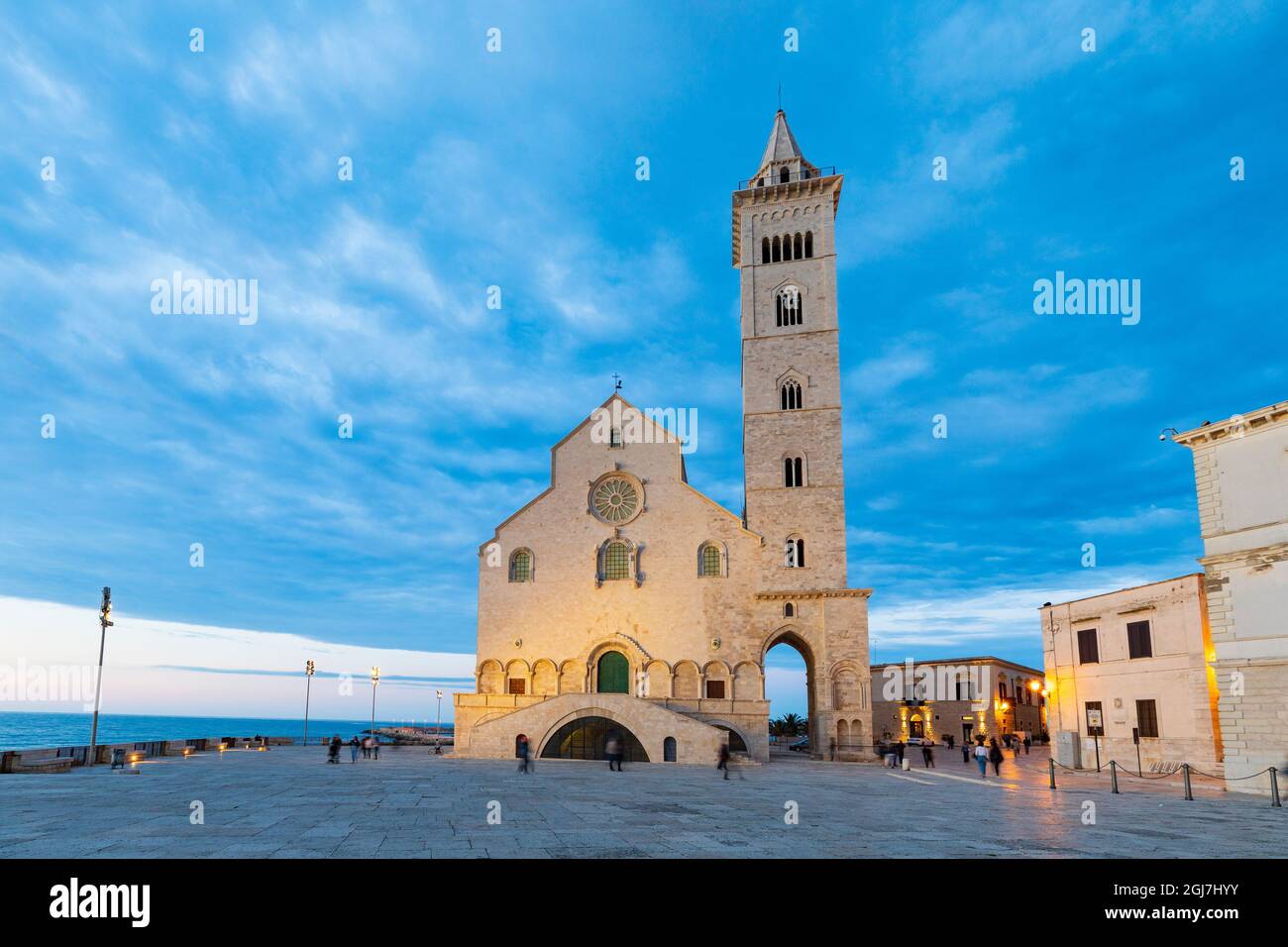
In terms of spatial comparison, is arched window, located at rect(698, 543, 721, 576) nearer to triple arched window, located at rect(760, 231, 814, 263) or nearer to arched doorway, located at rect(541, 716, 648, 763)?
arched doorway, located at rect(541, 716, 648, 763)

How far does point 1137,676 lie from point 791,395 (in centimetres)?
2117

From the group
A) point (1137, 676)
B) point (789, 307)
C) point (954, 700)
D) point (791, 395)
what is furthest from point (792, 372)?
point (954, 700)

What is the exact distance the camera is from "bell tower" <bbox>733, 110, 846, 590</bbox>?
4144 centimetres

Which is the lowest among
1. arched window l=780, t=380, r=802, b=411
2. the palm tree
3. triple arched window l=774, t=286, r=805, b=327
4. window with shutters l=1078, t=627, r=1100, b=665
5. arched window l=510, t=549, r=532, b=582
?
the palm tree

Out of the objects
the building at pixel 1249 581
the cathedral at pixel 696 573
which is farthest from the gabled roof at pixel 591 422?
the building at pixel 1249 581

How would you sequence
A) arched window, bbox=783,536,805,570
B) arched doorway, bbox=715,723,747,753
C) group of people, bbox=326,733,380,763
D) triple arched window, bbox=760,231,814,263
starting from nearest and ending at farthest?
1. group of people, bbox=326,733,380,763
2. arched doorway, bbox=715,723,747,753
3. arched window, bbox=783,536,805,570
4. triple arched window, bbox=760,231,814,263

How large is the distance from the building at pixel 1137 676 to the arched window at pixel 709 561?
1535cm

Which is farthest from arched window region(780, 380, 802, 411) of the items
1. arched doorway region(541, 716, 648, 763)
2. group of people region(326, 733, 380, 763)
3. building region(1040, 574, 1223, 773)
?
group of people region(326, 733, 380, 763)

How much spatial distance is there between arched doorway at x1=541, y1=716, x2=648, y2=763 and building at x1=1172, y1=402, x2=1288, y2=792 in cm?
2153

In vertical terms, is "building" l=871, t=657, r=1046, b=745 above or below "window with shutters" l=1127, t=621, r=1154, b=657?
below

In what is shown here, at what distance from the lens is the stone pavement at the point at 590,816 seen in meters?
11.1

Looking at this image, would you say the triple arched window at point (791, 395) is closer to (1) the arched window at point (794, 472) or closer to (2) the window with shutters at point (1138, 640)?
(1) the arched window at point (794, 472)

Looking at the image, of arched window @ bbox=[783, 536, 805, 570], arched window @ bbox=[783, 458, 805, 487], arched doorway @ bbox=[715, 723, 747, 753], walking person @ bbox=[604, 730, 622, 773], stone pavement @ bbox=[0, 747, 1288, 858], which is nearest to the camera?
stone pavement @ bbox=[0, 747, 1288, 858]

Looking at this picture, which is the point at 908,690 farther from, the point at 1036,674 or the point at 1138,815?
the point at 1138,815
